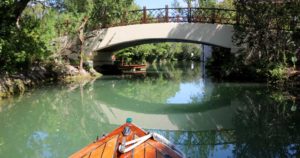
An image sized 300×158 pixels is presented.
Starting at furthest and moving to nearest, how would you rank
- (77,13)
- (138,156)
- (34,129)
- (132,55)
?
(132,55)
(77,13)
(34,129)
(138,156)

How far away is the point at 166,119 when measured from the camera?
9922 millimetres

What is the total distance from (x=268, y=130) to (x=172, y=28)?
44.9ft

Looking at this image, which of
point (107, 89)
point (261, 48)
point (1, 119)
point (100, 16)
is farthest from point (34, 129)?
point (100, 16)

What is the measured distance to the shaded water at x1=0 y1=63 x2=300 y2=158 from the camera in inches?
274

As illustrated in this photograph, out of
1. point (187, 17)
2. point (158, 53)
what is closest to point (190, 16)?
point (187, 17)

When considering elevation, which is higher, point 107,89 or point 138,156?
point 138,156

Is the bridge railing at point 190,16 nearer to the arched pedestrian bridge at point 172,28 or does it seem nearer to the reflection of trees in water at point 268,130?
the arched pedestrian bridge at point 172,28

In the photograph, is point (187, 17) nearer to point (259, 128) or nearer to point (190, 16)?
point (190, 16)

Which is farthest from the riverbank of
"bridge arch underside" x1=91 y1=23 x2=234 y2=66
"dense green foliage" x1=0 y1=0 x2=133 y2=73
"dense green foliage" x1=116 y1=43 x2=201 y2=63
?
"dense green foliage" x1=116 y1=43 x2=201 y2=63

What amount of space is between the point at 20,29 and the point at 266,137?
10.6m

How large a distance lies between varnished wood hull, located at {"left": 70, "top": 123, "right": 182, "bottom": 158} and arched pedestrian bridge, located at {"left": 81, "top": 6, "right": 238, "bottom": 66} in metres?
15.5

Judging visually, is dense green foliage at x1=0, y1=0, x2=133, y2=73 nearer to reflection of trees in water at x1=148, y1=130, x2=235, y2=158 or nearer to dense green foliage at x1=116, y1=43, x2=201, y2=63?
reflection of trees in water at x1=148, y1=130, x2=235, y2=158

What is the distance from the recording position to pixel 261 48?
1723 centimetres

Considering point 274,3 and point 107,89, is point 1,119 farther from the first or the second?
point 274,3
